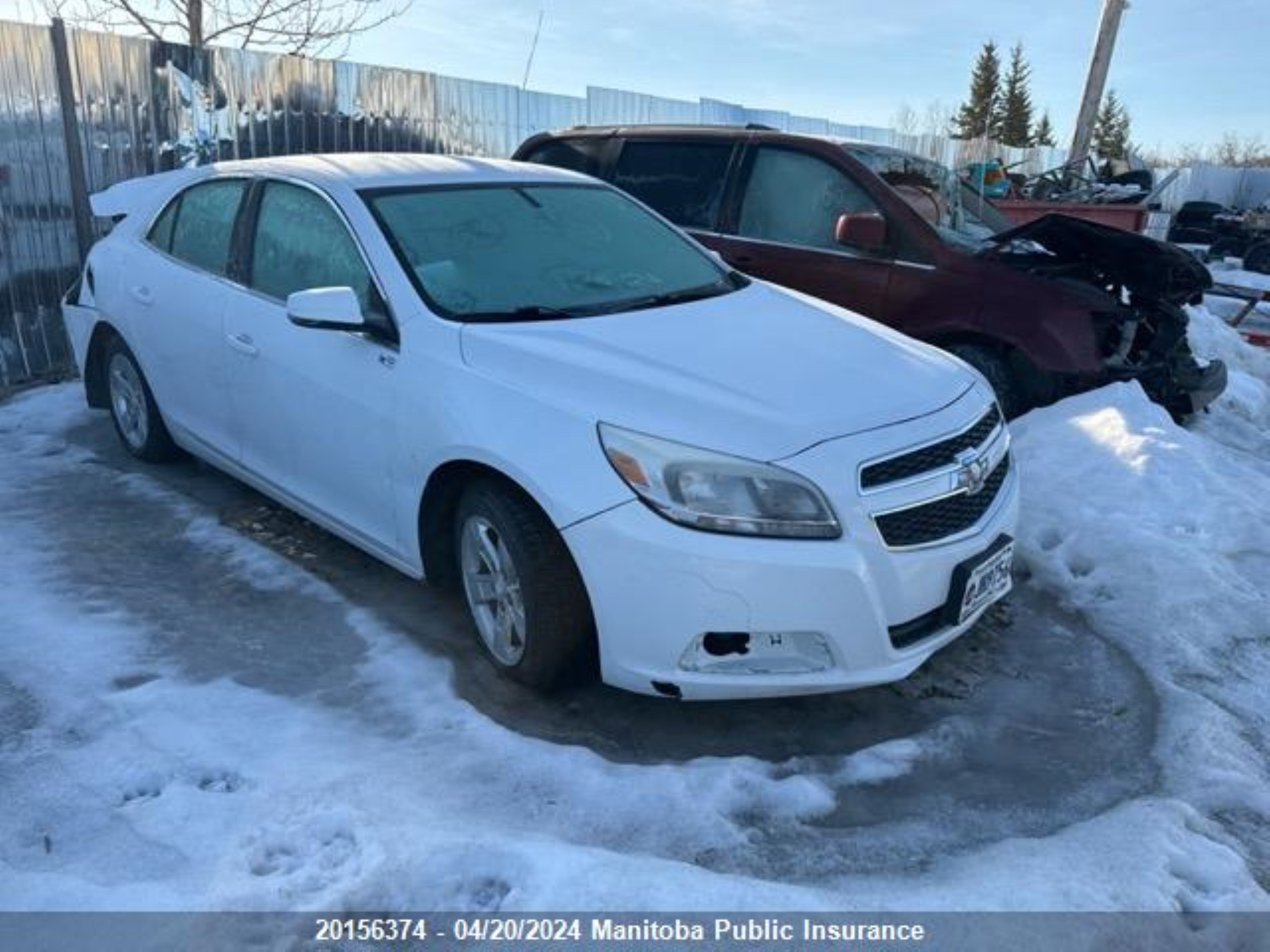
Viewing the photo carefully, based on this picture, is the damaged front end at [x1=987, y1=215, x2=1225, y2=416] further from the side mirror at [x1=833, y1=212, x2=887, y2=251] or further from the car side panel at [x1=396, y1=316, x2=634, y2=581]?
the car side panel at [x1=396, y1=316, x2=634, y2=581]

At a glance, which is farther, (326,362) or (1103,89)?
(1103,89)

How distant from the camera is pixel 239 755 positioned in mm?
2846

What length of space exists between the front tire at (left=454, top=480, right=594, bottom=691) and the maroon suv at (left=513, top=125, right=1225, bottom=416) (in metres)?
3.27

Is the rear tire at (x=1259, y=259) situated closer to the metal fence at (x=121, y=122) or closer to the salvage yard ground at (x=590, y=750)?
the metal fence at (x=121, y=122)

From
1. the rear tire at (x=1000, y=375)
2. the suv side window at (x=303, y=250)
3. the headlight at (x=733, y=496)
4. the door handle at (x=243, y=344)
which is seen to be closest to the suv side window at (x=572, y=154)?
the rear tire at (x=1000, y=375)

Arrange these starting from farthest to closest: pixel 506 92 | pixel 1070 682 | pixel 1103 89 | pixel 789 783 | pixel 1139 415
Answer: pixel 1103 89
pixel 506 92
pixel 1139 415
pixel 1070 682
pixel 789 783

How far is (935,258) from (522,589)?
356cm

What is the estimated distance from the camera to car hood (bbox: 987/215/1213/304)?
18.4 ft

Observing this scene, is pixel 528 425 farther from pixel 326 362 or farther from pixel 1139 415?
pixel 1139 415

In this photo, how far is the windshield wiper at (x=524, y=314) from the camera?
11.1 feet

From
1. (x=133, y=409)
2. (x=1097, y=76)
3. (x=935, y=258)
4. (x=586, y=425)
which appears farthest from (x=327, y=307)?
(x=1097, y=76)

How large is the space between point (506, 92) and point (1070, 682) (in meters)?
8.99

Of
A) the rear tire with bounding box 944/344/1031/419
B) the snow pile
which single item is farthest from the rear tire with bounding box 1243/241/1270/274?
the rear tire with bounding box 944/344/1031/419

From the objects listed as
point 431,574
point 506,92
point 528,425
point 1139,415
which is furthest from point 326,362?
point 506,92
